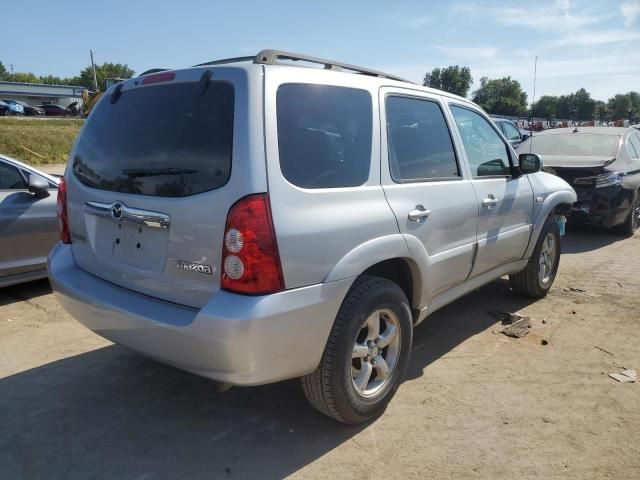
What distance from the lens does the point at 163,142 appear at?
255 cm

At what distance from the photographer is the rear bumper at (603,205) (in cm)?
754

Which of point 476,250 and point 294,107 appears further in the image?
point 476,250

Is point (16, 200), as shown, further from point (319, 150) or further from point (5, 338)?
point (319, 150)

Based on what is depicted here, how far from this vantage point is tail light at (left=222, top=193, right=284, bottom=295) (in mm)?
2246

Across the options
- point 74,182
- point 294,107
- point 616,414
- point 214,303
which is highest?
point 294,107

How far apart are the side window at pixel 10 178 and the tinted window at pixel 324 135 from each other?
12.6 ft

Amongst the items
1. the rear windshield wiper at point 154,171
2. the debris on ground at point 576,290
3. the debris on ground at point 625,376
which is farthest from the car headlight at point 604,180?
the rear windshield wiper at point 154,171

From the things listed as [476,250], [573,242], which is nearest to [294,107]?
[476,250]

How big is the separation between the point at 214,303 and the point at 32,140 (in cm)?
2262

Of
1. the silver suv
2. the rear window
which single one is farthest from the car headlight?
the rear window

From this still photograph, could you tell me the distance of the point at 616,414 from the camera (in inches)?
121

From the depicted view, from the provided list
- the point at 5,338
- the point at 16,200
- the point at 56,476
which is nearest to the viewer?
the point at 56,476

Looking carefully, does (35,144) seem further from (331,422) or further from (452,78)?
(452,78)

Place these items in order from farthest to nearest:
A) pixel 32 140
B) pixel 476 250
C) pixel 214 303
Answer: pixel 32 140 < pixel 476 250 < pixel 214 303
